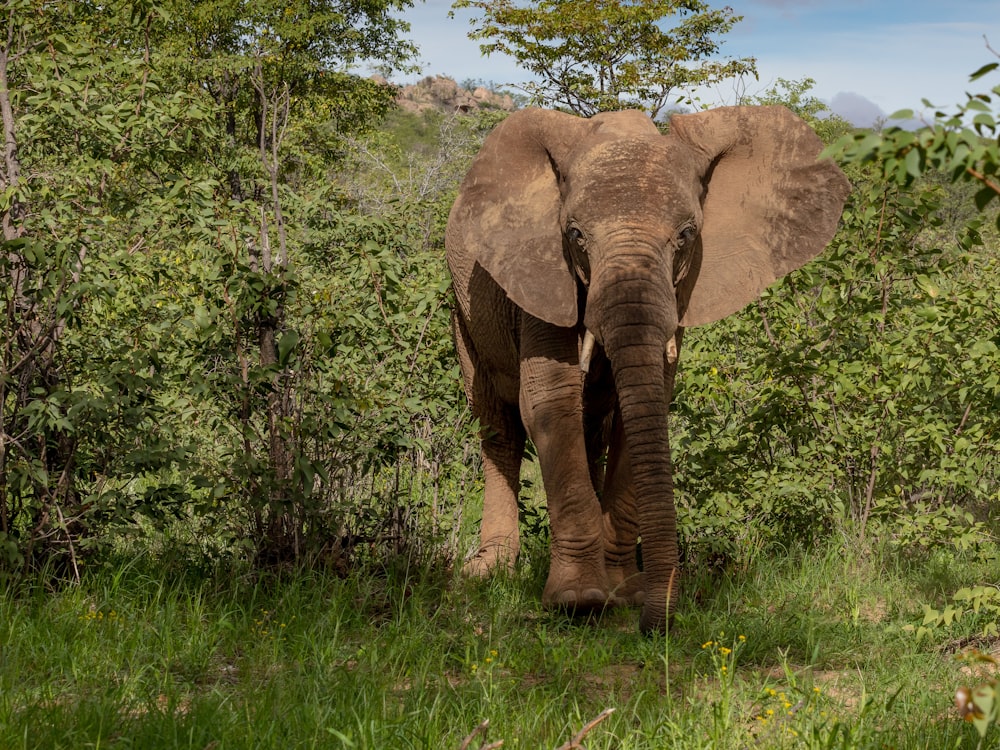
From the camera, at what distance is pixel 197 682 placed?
4.45 meters

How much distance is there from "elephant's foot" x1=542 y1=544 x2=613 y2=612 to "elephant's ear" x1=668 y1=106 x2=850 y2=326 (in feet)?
4.22

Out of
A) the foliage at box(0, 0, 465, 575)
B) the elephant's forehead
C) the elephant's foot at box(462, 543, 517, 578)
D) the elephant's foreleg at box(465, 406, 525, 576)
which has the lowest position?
the elephant's foot at box(462, 543, 517, 578)

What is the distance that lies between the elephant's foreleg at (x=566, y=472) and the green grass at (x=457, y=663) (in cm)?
23

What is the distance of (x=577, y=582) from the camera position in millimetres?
5930

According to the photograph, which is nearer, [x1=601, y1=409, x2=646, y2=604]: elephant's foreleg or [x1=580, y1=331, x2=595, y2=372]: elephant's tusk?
[x1=580, y1=331, x2=595, y2=372]: elephant's tusk

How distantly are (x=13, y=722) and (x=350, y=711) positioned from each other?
1.05 m

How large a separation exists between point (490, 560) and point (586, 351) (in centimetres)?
156

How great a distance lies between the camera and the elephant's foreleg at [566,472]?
5.99m

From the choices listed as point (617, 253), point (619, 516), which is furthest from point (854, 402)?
point (617, 253)

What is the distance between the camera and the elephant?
17.5 ft

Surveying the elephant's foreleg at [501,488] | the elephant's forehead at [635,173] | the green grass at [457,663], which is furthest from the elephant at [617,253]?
the green grass at [457,663]

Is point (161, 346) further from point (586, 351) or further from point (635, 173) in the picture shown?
point (635, 173)

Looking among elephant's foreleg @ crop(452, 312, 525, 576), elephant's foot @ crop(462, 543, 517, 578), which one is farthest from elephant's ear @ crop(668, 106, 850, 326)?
elephant's foreleg @ crop(452, 312, 525, 576)

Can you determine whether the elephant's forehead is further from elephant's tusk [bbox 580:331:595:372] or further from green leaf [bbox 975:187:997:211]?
green leaf [bbox 975:187:997:211]
